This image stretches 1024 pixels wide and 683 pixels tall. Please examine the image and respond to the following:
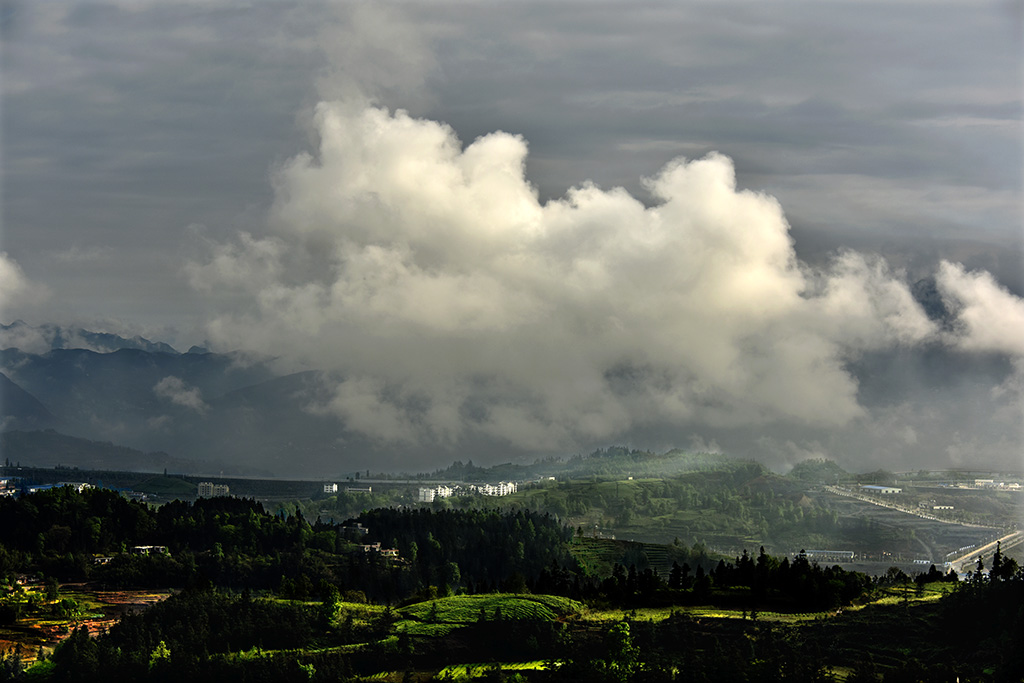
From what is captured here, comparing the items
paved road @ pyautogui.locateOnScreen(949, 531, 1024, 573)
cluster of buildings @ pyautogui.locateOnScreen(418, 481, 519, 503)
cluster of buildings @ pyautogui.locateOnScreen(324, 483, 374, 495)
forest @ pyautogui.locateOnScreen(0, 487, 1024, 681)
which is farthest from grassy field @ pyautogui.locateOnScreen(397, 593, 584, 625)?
cluster of buildings @ pyautogui.locateOnScreen(324, 483, 374, 495)

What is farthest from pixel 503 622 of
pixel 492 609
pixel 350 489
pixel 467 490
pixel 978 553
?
pixel 350 489

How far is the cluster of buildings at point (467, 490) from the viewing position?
10783 centimetres

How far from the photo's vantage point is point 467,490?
113562mm

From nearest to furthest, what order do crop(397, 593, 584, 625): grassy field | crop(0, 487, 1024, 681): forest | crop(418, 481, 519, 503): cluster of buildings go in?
crop(0, 487, 1024, 681): forest
crop(397, 593, 584, 625): grassy field
crop(418, 481, 519, 503): cluster of buildings

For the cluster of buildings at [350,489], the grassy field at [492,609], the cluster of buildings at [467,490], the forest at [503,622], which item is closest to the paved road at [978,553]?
the forest at [503,622]

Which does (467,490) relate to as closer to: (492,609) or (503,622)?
(492,609)

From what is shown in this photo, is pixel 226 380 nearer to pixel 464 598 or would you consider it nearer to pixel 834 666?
pixel 464 598

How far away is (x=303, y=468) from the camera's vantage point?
6053 inches

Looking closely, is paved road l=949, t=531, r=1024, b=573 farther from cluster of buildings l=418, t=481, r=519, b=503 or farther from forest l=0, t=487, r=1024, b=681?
cluster of buildings l=418, t=481, r=519, b=503

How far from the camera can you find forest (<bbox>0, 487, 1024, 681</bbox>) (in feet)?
135

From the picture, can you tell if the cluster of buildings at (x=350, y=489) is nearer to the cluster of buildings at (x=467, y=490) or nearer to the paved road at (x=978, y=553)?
the cluster of buildings at (x=467, y=490)

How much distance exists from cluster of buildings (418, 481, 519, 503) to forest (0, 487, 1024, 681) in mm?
46549

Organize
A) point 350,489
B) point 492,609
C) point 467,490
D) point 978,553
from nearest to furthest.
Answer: point 492,609 → point 978,553 → point 467,490 → point 350,489

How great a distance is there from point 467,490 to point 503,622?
67.4 metres
